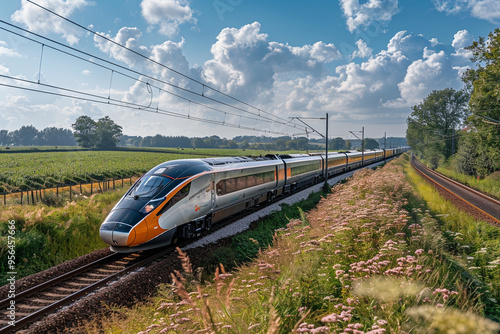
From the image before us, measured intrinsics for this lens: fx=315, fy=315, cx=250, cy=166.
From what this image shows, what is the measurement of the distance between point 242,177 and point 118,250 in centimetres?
755

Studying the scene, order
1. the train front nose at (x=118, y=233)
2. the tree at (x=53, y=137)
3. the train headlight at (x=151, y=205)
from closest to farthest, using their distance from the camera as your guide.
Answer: the train front nose at (x=118, y=233) → the train headlight at (x=151, y=205) → the tree at (x=53, y=137)

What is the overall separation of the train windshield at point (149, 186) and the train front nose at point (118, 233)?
1.47 metres

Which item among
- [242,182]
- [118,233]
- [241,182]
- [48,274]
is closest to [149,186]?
[118,233]

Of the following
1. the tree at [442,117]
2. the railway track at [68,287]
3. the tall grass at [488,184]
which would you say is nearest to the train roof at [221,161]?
the railway track at [68,287]

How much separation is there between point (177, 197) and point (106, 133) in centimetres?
11257

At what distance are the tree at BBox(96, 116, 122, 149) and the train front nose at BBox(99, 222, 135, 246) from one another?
112141 millimetres

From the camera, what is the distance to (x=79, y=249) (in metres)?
12.3

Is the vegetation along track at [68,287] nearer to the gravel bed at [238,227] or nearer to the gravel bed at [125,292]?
the gravel bed at [125,292]

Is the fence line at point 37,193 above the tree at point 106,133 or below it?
below

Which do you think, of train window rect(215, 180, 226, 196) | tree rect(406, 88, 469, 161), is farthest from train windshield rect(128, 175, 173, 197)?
tree rect(406, 88, 469, 161)

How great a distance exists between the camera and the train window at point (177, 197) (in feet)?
35.9

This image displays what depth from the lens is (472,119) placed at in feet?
88.1

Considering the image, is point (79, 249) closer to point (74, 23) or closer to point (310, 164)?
point (74, 23)

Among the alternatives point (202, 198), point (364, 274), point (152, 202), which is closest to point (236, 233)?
point (202, 198)
